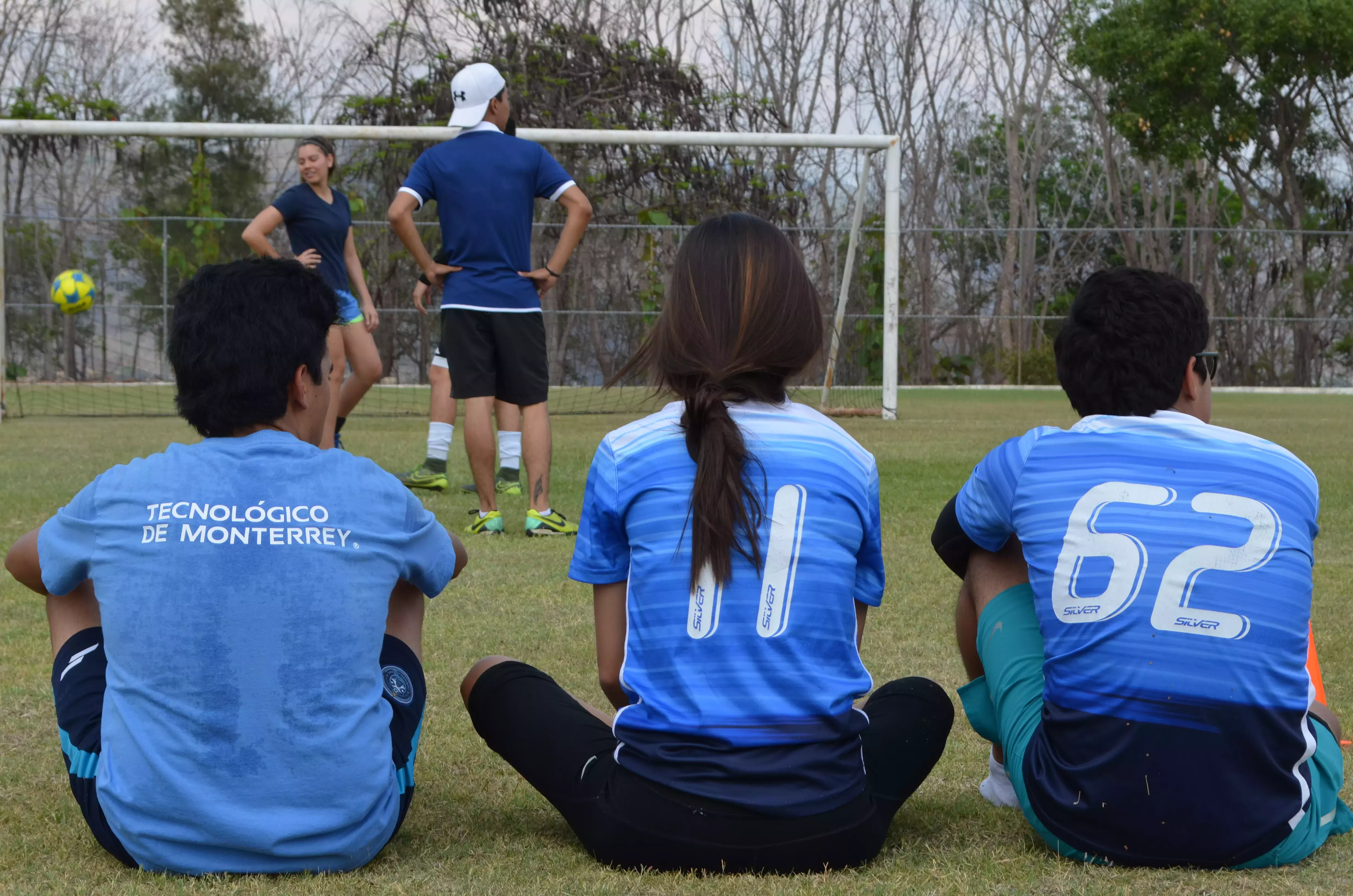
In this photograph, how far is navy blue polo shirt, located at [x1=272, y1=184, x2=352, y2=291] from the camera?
7676 millimetres

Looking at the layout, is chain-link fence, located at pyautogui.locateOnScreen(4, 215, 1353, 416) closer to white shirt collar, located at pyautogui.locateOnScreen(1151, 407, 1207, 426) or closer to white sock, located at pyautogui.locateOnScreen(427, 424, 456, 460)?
white sock, located at pyautogui.locateOnScreen(427, 424, 456, 460)

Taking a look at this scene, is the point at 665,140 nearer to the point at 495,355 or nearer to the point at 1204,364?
the point at 495,355

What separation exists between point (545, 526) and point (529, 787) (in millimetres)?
3131

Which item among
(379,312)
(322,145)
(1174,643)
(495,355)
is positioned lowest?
(1174,643)

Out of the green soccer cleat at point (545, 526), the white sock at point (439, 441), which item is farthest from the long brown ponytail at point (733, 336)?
the white sock at point (439, 441)

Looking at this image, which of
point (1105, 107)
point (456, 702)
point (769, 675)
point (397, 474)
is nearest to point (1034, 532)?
point (769, 675)

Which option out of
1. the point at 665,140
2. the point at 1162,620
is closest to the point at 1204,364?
the point at 1162,620

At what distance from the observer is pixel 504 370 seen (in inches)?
237

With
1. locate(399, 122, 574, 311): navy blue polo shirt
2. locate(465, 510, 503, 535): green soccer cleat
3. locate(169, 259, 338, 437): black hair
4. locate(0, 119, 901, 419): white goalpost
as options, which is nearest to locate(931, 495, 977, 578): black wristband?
locate(169, 259, 338, 437): black hair

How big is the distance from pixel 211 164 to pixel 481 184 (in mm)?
23381

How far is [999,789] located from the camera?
8.30 feet

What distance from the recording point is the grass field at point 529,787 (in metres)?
2.07

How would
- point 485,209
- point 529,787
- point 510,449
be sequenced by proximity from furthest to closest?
point 510,449
point 485,209
point 529,787

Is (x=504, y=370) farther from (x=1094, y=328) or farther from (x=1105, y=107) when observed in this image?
(x=1105, y=107)
